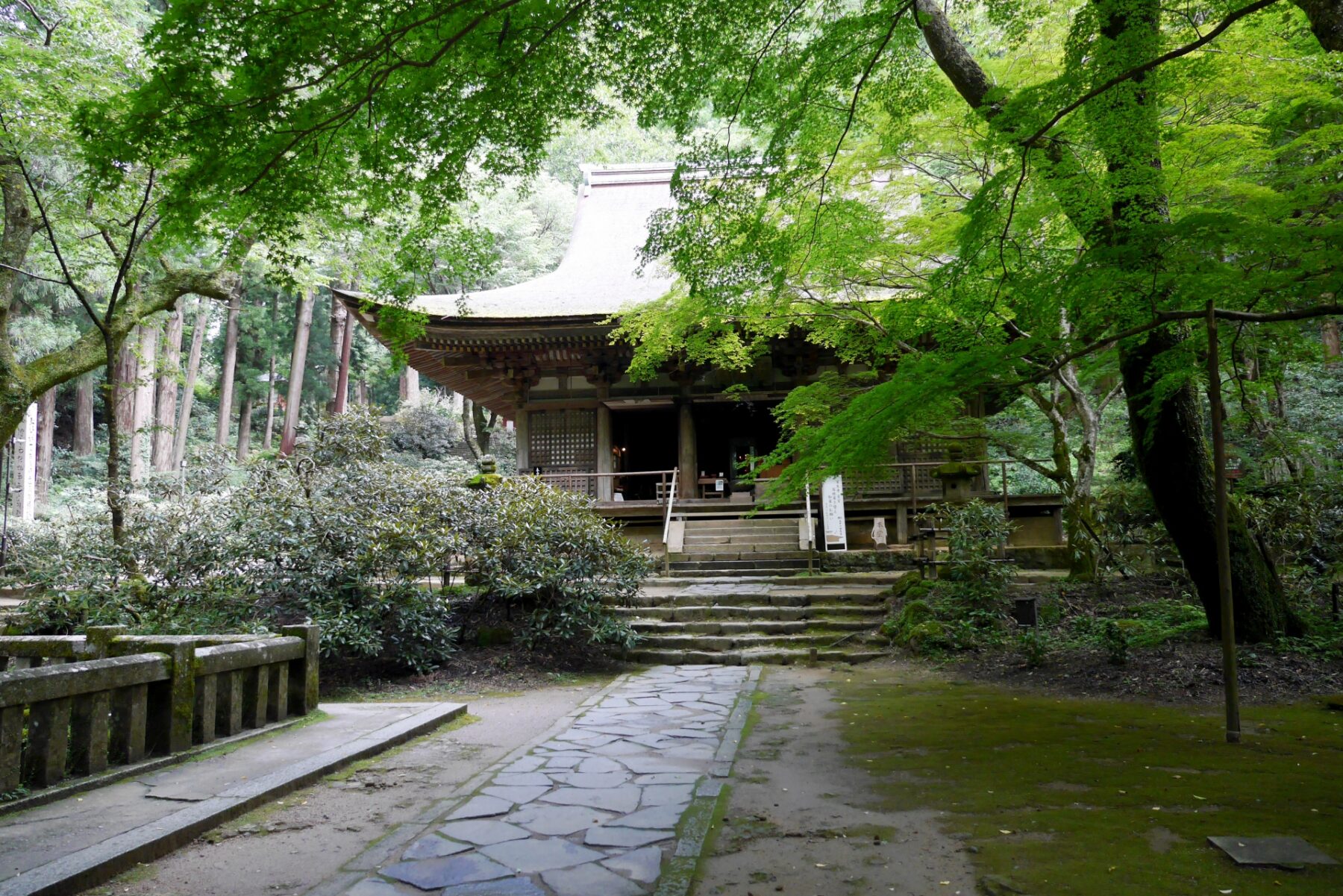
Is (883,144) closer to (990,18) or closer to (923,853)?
(990,18)

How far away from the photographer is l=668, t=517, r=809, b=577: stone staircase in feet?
40.9

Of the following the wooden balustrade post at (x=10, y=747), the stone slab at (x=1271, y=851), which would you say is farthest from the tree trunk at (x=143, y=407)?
the stone slab at (x=1271, y=851)

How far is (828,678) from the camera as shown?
782cm

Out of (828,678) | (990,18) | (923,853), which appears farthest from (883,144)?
(923,853)

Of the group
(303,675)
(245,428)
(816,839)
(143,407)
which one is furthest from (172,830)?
(245,428)

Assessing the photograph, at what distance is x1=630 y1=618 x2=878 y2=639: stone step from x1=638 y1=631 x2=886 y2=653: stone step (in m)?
0.09

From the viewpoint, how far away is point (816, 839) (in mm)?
3418

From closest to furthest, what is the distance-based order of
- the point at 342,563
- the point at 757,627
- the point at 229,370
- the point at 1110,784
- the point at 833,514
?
1. the point at 1110,784
2. the point at 342,563
3. the point at 757,627
4. the point at 833,514
5. the point at 229,370

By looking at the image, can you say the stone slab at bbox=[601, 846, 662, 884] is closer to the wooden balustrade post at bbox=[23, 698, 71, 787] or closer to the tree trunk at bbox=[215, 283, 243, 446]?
the wooden balustrade post at bbox=[23, 698, 71, 787]

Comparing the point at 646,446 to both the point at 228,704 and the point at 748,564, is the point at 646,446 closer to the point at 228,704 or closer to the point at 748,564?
the point at 748,564

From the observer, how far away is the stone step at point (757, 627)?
30.8 ft

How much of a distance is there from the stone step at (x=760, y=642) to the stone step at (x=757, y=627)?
0.09 metres

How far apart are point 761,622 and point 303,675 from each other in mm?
5450

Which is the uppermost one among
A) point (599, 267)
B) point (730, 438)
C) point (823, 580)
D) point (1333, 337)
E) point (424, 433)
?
point (599, 267)
